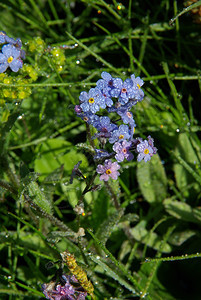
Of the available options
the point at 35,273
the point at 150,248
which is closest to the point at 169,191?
the point at 150,248

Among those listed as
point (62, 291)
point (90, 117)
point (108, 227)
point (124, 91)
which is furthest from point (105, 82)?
point (62, 291)

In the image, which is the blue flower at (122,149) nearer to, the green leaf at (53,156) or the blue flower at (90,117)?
the blue flower at (90,117)

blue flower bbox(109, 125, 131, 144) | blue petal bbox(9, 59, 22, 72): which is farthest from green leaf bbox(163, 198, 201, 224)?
blue petal bbox(9, 59, 22, 72)

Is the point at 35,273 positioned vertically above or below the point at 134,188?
below

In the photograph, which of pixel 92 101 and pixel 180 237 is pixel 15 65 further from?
pixel 180 237

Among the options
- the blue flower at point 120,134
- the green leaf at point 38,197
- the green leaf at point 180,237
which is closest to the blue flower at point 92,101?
the blue flower at point 120,134

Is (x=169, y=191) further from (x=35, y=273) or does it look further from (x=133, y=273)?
(x=35, y=273)

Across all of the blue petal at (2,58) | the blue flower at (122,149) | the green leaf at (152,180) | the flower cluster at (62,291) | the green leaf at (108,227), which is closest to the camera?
the blue flower at (122,149)
